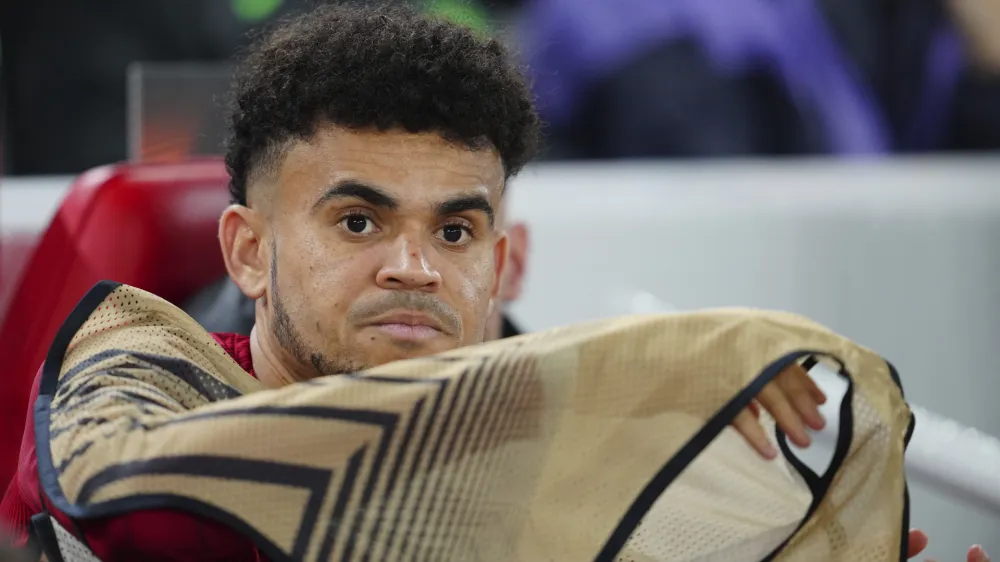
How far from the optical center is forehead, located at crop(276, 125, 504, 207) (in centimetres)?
87

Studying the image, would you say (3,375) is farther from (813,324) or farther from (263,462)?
(813,324)

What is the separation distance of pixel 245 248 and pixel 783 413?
43 cm

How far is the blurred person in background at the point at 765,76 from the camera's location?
8.04 feet

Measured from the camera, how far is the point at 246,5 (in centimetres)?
226

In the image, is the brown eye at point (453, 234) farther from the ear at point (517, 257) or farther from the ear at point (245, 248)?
the ear at point (517, 257)

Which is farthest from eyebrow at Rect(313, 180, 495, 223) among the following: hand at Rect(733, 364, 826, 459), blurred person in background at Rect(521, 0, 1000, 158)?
blurred person in background at Rect(521, 0, 1000, 158)

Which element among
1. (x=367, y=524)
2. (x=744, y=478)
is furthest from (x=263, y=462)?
(x=744, y=478)

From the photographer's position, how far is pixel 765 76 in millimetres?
2535

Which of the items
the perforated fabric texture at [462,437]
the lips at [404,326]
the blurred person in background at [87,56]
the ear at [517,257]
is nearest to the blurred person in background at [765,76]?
the blurred person in background at [87,56]

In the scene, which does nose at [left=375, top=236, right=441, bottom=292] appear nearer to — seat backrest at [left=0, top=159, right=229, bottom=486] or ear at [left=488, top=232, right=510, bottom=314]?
ear at [left=488, top=232, right=510, bottom=314]

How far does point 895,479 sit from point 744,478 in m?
0.09

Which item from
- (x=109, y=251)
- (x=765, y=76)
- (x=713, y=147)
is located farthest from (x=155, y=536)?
(x=765, y=76)

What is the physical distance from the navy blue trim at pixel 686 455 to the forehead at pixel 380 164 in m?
0.27

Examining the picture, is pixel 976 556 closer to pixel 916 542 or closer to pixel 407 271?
pixel 916 542
